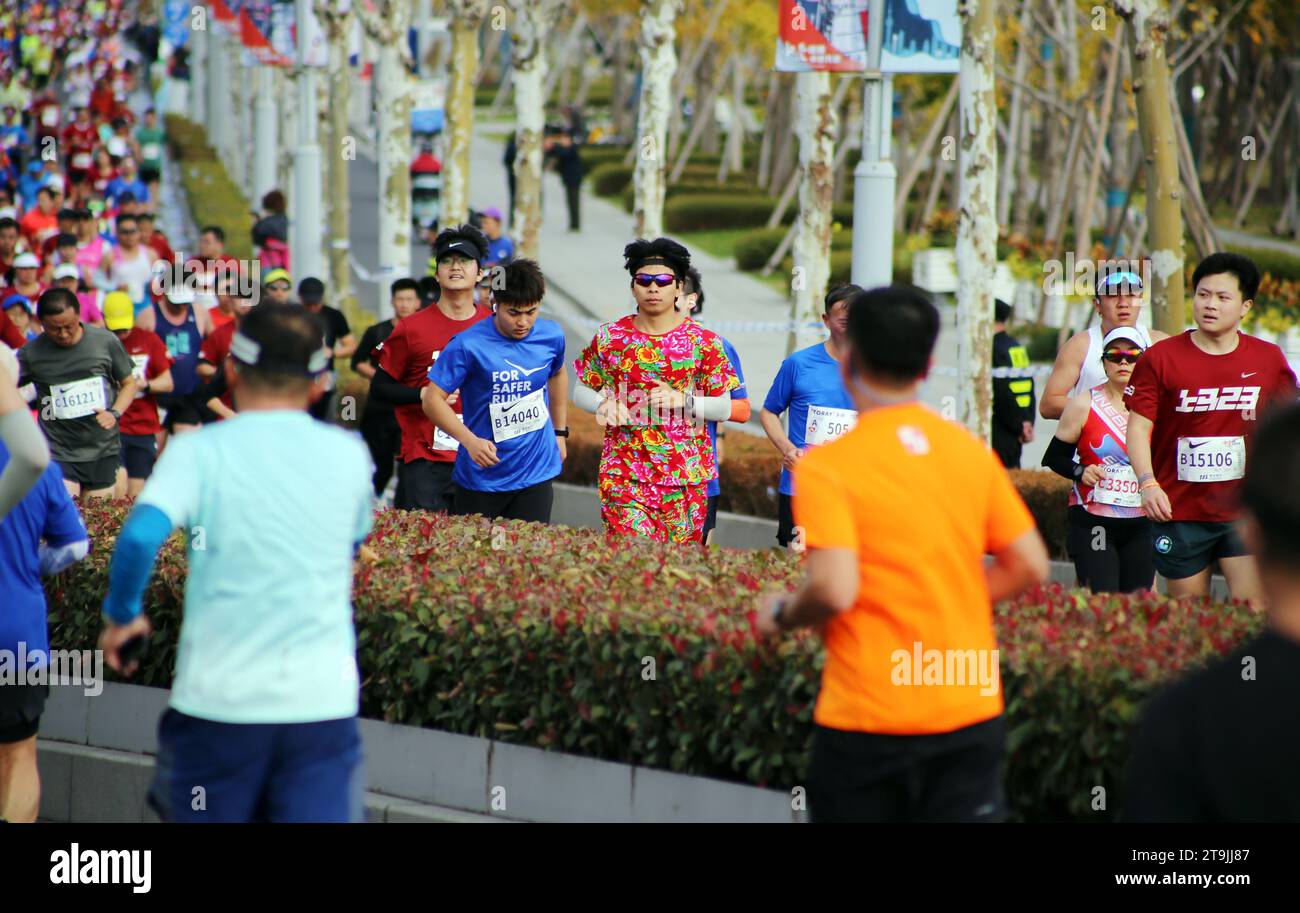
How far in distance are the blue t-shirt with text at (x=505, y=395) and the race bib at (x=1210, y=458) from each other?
2987 millimetres

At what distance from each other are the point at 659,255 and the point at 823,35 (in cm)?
441

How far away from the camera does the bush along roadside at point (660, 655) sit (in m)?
5.41

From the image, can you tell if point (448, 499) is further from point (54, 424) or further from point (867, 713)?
point (867, 713)

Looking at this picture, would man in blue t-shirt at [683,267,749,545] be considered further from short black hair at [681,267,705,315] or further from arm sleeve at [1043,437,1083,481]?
arm sleeve at [1043,437,1083,481]

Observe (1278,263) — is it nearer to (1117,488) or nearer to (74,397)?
(1117,488)

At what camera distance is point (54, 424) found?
10484 mm

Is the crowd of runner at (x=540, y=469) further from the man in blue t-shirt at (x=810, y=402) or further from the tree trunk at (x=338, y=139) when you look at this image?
the tree trunk at (x=338, y=139)

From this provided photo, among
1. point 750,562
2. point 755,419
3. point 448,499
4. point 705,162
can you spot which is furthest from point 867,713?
point 705,162

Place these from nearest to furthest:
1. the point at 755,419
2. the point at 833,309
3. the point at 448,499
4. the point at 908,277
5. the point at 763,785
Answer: the point at 763,785 < the point at 833,309 < the point at 448,499 < the point at 755,419 < the point at 908,277

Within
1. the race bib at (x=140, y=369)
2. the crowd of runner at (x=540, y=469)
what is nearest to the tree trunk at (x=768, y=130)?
the crowd of runner at (x=540, y=469)

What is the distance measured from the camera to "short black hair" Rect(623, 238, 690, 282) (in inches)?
318

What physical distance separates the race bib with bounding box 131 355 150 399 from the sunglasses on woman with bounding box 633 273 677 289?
5.00 meters

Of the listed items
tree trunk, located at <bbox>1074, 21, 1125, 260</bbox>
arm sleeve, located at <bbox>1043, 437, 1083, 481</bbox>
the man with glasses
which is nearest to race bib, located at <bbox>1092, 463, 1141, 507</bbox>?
arm sleeve, located at <bbox>1043, 437, 1083, 481</bbox>
